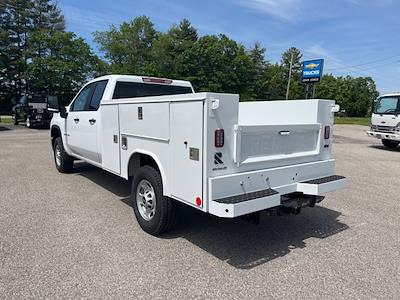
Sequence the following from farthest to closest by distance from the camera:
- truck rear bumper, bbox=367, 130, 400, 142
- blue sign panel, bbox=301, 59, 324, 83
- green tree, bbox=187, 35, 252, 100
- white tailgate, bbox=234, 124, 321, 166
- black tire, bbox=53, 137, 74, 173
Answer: green tree, bbox=187, 35, 252, 100, blue sign panel, bbox=301, 59, 324, 83, truck rear bumper, bbox=367, 130, 400, 142, black tire, bbox=53, 137, 74, 173, white tailgate, bbox=234, 124, 321, 166

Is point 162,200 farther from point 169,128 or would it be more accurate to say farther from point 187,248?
point 169,128

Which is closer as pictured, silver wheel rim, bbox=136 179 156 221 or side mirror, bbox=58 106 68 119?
silver wheel rim, bbox=136 179 156 221

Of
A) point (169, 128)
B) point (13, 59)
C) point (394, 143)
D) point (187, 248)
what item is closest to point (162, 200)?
point (187, 248)

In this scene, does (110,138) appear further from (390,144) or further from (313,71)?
(313,71)

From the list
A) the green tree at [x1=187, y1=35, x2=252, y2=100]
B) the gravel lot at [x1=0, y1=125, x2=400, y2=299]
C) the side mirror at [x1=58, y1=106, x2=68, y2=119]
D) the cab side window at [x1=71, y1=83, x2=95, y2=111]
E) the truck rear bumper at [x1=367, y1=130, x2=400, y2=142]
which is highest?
the green tree at [x1=187, y1=35, x2=252, y2=100]

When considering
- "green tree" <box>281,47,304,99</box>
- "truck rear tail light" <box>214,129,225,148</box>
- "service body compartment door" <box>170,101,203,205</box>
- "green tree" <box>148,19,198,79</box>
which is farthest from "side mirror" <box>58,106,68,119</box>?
"green tree" <box>281,47,304,99</box>

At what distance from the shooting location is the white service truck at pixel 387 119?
14.0 m

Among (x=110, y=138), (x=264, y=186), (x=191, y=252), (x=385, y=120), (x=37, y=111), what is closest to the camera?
(x=264, y=186)

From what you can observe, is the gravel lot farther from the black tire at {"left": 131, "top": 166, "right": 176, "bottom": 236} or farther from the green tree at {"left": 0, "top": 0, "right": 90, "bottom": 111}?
the green tree at {"left": 0, "top": 0, "right": 90, "bottom": 111}

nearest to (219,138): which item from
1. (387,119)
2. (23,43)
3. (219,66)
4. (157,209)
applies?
(157,209)

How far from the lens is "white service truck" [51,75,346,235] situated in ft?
10.9

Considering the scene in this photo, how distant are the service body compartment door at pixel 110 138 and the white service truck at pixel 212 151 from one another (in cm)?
2

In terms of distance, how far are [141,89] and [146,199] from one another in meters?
2.40

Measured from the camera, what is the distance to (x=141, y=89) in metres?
5.95
